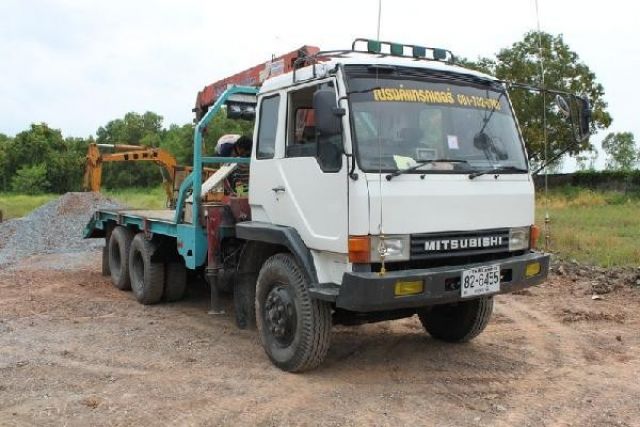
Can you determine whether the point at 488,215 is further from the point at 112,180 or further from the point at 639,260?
the point at 112,180

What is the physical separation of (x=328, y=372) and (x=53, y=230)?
12387 mm

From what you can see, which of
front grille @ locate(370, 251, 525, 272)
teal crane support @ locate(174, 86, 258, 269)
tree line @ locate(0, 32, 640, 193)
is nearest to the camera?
front grille @ locate(370, 251, 525, 272)

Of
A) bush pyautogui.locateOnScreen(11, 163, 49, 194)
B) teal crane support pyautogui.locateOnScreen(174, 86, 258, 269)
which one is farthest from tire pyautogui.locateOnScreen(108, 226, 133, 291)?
bush pyautogui.locateOnScreen(11, 163, 49, 194)

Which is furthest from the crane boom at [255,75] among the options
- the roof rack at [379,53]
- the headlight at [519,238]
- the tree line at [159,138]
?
the tree line at [159,138]

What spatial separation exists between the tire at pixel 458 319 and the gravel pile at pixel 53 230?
9036mm

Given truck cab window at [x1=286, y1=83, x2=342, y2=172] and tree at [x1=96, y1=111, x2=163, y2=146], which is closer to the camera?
truck cab window at [x1=286, y1=83, x2=342, y2=172]

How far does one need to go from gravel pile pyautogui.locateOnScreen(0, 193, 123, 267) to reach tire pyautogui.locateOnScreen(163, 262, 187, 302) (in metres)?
5.53

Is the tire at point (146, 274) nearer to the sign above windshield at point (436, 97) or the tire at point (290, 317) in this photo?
the tire at point (290, 317)

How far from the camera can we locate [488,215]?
4969 millimetres

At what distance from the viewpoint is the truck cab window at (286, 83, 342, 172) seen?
4.70 meters

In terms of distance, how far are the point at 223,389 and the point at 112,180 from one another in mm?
50783

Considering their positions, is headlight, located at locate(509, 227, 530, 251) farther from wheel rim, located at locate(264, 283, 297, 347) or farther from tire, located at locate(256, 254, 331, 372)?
wheel rim, located at locate(264, 283, 297, 347)

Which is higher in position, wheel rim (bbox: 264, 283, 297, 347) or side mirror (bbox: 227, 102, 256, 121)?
side mirror (bbox: 227, 102, 256, 121)

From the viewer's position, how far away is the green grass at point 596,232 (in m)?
10.4
